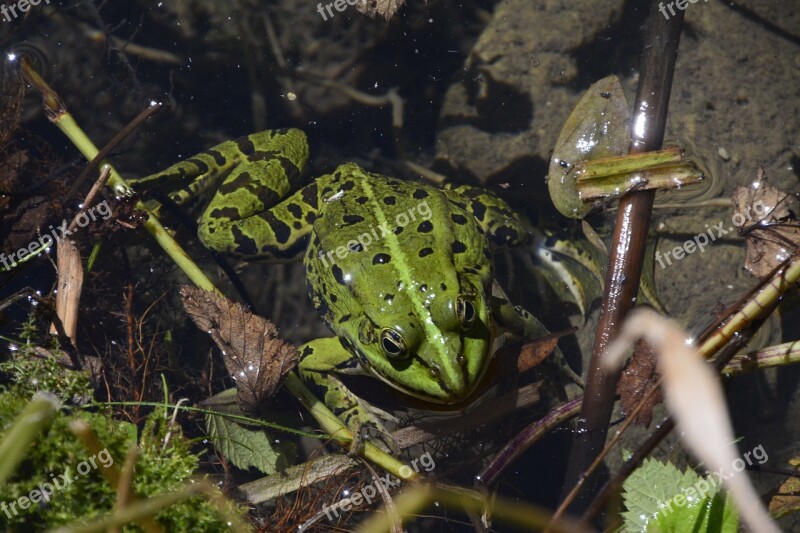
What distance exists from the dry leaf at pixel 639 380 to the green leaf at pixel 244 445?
6.43 feet

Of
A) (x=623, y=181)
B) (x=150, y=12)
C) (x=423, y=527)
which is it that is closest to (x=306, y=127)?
(x=150, y=12)

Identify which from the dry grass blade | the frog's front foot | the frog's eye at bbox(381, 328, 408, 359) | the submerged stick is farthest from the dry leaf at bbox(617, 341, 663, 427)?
the frog's front foot

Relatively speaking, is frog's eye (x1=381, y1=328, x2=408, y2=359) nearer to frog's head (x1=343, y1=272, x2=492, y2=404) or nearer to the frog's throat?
frog's head (x1=343, y1=272, x2=492, y2=404)

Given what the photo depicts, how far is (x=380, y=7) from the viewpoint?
4.21 m

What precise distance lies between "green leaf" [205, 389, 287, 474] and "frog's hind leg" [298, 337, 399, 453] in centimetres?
43

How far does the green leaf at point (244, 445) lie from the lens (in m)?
3.49

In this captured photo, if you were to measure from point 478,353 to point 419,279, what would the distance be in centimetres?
53

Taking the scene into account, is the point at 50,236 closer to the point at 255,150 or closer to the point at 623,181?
→ the point at 255,150

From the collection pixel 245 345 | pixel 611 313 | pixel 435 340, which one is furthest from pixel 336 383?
pixel 611 313
